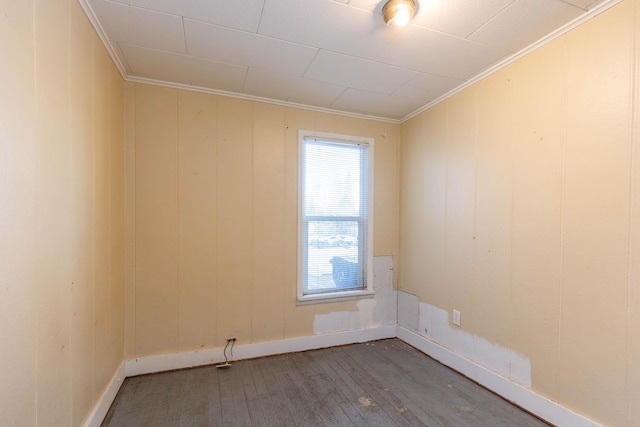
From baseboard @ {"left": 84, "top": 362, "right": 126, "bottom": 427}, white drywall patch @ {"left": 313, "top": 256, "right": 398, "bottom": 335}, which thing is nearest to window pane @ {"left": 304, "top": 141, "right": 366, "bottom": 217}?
white drywall patch @ {"left": 313, "top": 256, "right": 398, "bottom": 335}

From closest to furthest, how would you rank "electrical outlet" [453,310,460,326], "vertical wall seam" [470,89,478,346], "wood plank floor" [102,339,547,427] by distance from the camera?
"wood plank floor" [102,339,547,427]
"vertical wall seam" [470,89,478,346]
"electrical outlet" [453,310,460,326]

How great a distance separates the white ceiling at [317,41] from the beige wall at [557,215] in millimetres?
282

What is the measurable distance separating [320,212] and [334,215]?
0.54 feet

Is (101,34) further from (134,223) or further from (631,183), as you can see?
(631,183)

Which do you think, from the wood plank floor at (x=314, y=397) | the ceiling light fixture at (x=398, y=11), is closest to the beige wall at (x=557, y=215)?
the wood plank floor at (x=314, y=397)

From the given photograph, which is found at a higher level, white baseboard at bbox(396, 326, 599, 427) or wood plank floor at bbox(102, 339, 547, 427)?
white baseboard at bbox(396, 326, 599, 427)

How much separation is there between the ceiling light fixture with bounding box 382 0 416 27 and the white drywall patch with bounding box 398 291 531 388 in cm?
231

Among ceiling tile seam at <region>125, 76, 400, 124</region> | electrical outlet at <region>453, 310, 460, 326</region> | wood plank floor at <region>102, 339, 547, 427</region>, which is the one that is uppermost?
ceiling tile seam at <region>125, 76, 400, 124</region>

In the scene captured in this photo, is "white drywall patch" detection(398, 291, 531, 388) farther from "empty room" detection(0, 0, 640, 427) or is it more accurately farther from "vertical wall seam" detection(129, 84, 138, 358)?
"vertical wall seam" detection(129, 84, 138, 358)

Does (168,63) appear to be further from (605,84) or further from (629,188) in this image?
(629,188)

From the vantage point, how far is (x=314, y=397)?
7.00ft

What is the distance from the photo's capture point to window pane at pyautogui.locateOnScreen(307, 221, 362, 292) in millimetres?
3002

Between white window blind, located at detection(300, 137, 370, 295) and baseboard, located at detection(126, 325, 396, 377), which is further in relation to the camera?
white window blind, located at detection(300, 137, 370, 295)

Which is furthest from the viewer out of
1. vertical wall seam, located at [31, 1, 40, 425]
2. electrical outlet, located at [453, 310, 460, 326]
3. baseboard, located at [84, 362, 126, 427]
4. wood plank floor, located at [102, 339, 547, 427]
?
electrical outlet, located at [453, 310, 460, 326]
